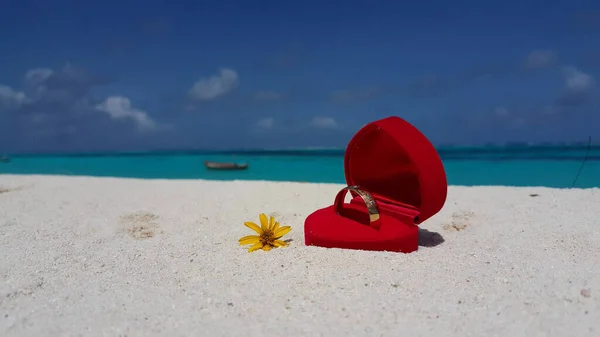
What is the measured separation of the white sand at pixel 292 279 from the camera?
2.15m

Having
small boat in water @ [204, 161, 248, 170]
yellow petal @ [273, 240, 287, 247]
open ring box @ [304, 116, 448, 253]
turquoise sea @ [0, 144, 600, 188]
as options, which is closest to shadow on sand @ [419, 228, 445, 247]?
open ring box @ [304, 116, 448, 253]

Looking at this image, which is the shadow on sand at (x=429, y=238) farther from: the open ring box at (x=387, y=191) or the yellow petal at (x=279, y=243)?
the yellow petal at (x=279, y=243)

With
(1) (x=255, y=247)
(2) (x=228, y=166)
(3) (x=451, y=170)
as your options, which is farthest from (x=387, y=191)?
(3) (x=451, y=170)

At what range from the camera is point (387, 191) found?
398 centimetres

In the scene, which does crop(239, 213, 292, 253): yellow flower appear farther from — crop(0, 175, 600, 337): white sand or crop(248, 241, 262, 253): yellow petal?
crop(0, 175, 600, 337): white sand

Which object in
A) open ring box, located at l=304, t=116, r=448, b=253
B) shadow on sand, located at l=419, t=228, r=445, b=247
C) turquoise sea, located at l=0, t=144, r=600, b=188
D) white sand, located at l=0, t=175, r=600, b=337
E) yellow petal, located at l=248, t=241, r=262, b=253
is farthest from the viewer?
turquoise sea, located at l=0, t=144, r=600, b=188

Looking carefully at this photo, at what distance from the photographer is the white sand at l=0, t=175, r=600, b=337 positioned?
2.15m

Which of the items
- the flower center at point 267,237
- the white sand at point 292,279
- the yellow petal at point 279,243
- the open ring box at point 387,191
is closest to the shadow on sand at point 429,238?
the white sand at point 292,279

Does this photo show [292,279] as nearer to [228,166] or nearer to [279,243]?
[279,243]

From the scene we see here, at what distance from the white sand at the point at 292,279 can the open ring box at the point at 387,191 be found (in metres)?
0.14

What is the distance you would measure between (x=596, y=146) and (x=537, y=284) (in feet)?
141

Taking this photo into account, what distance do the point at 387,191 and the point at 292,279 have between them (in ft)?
5.17

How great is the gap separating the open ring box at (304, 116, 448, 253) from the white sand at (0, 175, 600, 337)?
0.45ft

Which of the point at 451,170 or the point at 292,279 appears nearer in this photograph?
the point at 292,279
